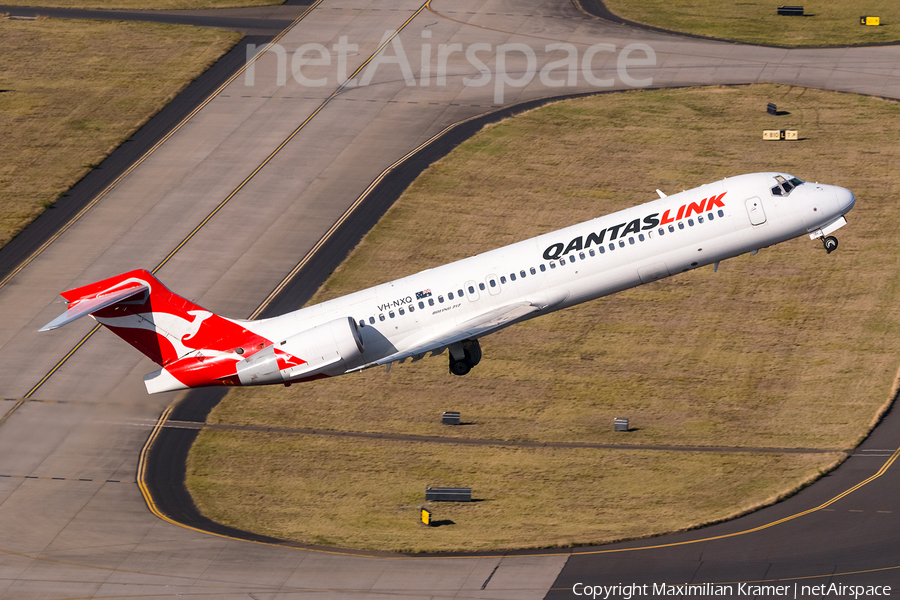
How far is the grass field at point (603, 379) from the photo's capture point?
172 feet

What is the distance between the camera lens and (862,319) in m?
63.2

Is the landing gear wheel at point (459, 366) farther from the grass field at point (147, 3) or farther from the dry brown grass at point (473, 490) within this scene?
the grass field at point (147, 3)

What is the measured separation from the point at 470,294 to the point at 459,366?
4.47 m

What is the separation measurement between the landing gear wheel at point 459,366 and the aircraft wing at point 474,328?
2.67 metres

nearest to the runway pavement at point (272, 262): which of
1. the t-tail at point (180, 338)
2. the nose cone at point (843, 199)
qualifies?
the t-tail at point (180, 338)

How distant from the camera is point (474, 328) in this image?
51.2m

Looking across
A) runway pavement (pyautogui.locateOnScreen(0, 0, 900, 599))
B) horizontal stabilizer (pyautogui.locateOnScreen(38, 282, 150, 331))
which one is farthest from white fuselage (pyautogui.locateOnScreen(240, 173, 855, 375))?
runway pavement (pyautogui.locateOnScreen(0, 0, 900, 599))

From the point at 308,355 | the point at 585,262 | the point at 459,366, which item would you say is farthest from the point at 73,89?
the point at 585,262

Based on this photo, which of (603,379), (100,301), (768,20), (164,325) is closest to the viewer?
(100,301)

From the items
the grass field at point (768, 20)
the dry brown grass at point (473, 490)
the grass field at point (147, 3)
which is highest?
the grass field at point (147, 3)

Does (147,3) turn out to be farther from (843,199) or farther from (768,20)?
(843,199)

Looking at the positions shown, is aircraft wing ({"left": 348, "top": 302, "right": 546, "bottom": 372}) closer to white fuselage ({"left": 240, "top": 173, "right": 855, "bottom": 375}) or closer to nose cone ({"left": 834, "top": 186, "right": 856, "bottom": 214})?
white fuselage ({"left": 240, "top": 173, "right": 855, "bottom": 375})

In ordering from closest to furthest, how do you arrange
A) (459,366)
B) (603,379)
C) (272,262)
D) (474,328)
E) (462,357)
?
(474,328) → (462,357) → (459,366) → (603,379) → (272,262)

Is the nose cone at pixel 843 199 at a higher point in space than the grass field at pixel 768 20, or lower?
higher
